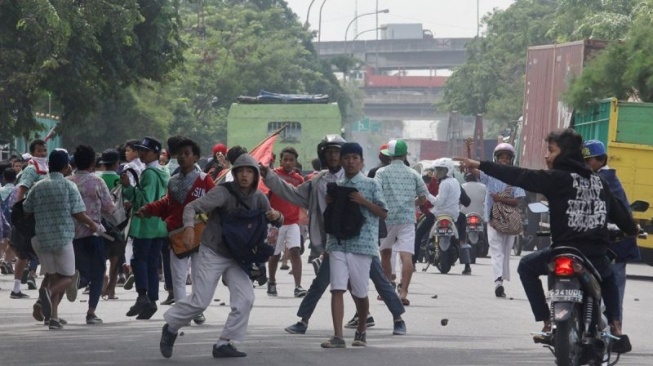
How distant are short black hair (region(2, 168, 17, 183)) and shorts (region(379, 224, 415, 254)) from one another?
7.71m

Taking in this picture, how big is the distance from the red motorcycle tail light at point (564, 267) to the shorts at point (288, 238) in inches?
362

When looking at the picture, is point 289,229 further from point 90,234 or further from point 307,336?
point 307,336

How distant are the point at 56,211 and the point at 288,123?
30.6 meters

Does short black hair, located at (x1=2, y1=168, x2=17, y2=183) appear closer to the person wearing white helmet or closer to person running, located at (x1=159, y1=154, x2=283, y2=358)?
the person wearing white helmet

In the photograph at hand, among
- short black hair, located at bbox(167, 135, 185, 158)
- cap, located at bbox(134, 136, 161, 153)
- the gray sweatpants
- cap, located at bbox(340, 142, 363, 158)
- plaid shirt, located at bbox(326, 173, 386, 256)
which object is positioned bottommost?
the gray sweatpants

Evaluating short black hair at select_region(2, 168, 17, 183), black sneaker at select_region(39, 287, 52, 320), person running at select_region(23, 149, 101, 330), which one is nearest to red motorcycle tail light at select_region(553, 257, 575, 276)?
person running at select_region(23, 149, 101, 330)

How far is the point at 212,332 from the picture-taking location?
13742 mm

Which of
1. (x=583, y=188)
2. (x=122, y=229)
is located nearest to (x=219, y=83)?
(x=122, y=229)

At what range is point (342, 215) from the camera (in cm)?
1236

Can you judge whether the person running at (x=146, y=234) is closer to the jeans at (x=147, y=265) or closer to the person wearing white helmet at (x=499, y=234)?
the jeans at (x=147, y=265)

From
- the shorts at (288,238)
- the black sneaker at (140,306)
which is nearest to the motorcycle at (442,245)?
the shorts at (288,238)

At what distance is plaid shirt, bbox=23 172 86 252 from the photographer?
46.0 ft

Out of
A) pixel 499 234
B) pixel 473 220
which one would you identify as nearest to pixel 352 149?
pixel 499 234

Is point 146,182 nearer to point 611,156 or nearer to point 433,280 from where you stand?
point 433,280
